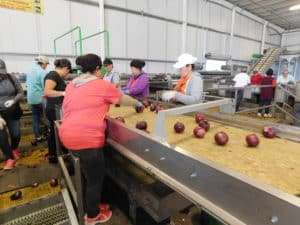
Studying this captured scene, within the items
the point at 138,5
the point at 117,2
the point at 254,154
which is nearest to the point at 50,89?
the point at 254,154

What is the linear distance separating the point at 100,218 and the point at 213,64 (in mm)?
10386

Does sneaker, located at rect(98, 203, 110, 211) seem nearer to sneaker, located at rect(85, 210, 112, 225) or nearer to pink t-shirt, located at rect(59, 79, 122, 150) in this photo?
sneaker, located at rect(85, 210, 112, 225)

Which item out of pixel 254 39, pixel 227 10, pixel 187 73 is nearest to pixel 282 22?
pixel 254 39

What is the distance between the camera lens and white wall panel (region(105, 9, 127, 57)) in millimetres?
6797

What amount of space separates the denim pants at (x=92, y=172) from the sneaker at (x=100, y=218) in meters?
0.03

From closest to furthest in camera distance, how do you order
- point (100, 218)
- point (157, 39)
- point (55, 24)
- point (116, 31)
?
point (100, 218) → point (55, 24) → point (116, 31) → point (157, 39)

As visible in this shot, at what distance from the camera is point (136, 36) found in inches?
298

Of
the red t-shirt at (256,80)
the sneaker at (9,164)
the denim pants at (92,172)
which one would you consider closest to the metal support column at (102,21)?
the sneaker at (9,164)

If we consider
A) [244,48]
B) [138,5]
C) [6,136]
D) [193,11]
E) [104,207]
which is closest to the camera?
[104,207]

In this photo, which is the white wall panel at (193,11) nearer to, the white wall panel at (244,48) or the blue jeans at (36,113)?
the white wall panel at (244,48)

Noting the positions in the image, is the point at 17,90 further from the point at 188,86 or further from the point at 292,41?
the point at 292,41

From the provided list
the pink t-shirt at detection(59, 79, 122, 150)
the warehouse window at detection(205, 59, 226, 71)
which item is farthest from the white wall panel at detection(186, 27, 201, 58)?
the pink t-shirt at detection(59, 79, 122, 150)

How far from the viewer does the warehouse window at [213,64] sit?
10.5 m

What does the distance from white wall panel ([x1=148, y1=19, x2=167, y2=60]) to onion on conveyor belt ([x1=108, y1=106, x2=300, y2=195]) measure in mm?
7133
